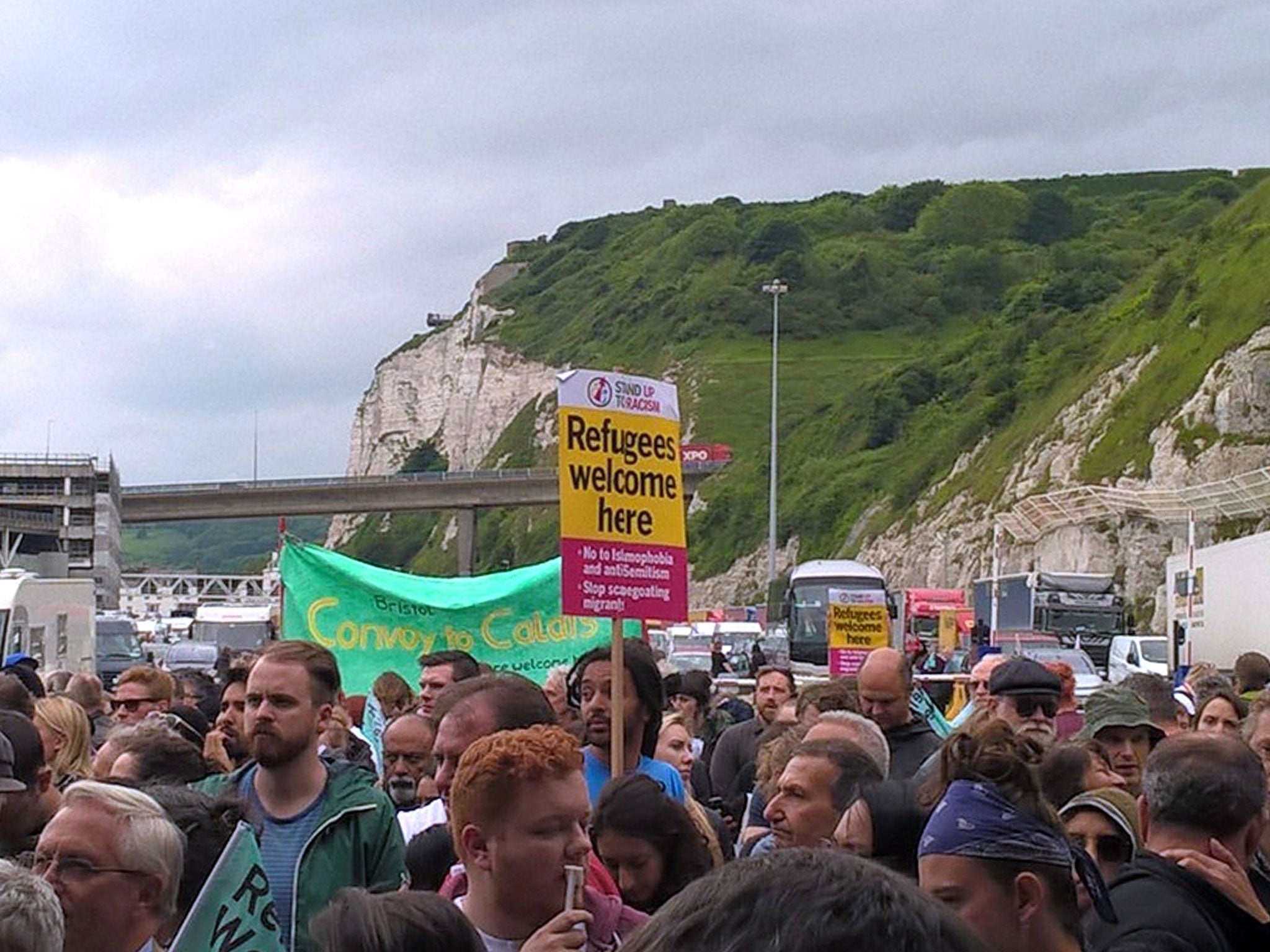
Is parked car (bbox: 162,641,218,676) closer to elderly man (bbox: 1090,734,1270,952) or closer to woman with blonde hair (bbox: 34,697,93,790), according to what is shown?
woman with blonde hair (bbox: 34,697,93,790)

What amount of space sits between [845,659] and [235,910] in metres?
15.4

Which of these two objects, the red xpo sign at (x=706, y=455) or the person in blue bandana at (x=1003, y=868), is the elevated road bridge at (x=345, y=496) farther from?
the person in blue bandana at (x=1003, y=868)

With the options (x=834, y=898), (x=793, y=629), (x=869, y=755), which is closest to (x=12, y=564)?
(x=793, y=629)

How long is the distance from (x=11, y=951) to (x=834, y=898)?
2209 mm

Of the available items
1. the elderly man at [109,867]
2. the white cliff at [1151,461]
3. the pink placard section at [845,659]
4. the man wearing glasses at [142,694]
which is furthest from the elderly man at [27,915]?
the white cliff at [1151,461]

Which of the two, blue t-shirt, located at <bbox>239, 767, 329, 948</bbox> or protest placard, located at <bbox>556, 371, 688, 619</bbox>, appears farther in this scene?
protest placard, located at <bbox>556, 371, 688, 619</bbox>

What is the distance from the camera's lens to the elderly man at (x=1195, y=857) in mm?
4555

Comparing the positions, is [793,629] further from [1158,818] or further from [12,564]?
[1158,818]

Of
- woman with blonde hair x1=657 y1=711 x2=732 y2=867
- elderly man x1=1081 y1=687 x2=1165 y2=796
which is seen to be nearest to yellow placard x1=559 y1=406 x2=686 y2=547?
woman with blonde hair x1=657 y1=711 x2=732 y2=867

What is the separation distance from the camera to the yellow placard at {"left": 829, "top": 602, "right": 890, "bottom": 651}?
64.1ft

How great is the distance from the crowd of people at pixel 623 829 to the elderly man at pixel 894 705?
0.02m

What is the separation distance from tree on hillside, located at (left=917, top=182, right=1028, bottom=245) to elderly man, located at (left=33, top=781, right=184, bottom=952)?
184 metres

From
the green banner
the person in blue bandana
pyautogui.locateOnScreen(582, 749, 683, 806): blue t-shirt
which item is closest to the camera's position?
the person in blue bandana

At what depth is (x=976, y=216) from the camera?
18788 centimetres
